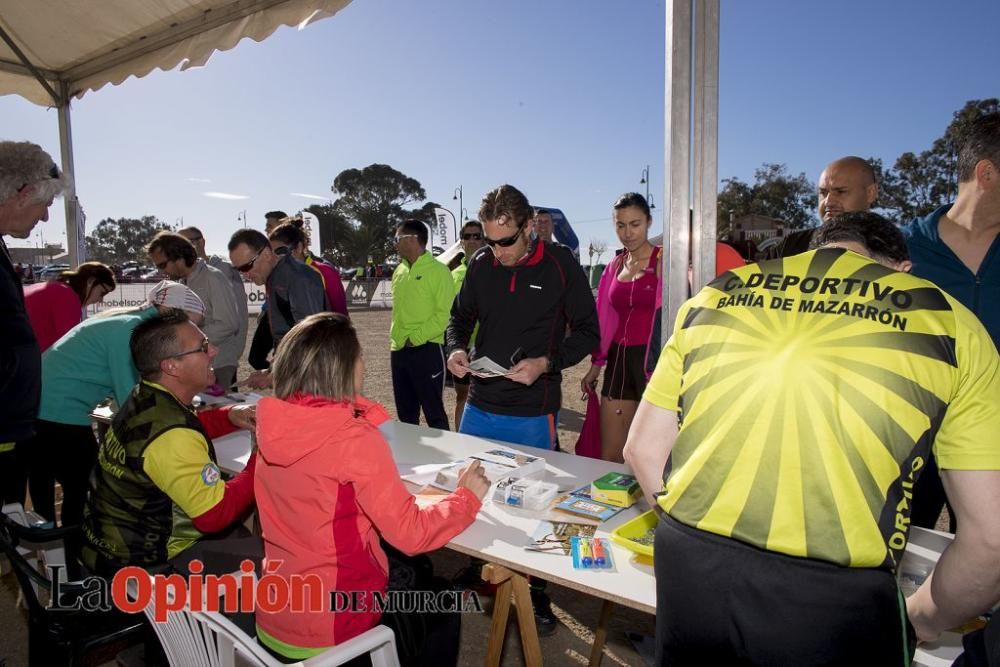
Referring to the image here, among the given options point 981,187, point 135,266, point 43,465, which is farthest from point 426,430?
point 135,266

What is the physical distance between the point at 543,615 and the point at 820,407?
2064mm

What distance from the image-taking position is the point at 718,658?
108 centimetres

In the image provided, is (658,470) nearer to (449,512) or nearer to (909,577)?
(449,512)

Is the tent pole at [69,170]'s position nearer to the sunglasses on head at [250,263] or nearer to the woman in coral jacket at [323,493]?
the sunglasses on head at [250,263]

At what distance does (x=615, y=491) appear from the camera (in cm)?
198

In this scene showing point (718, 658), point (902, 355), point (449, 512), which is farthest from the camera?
point (449, 512)

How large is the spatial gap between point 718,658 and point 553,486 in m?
0.99

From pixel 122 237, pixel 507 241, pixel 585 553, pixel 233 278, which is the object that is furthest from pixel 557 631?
pixel 122 237

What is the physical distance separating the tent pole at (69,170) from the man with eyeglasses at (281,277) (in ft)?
5.82

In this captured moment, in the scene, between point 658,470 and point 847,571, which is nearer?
point 847,571

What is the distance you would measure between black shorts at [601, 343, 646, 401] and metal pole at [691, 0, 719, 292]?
4.63 feet

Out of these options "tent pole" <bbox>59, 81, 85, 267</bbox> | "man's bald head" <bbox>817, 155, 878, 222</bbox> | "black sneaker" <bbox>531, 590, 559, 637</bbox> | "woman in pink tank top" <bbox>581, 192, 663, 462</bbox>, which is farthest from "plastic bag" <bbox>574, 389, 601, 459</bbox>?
"tent pole" <bbox>59, 81, 85, 267</bbox>

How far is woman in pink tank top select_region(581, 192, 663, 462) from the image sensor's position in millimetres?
3318

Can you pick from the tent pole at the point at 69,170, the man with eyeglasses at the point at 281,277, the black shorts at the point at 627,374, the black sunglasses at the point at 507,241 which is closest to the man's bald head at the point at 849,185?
the black shorts at the point at 627,374
